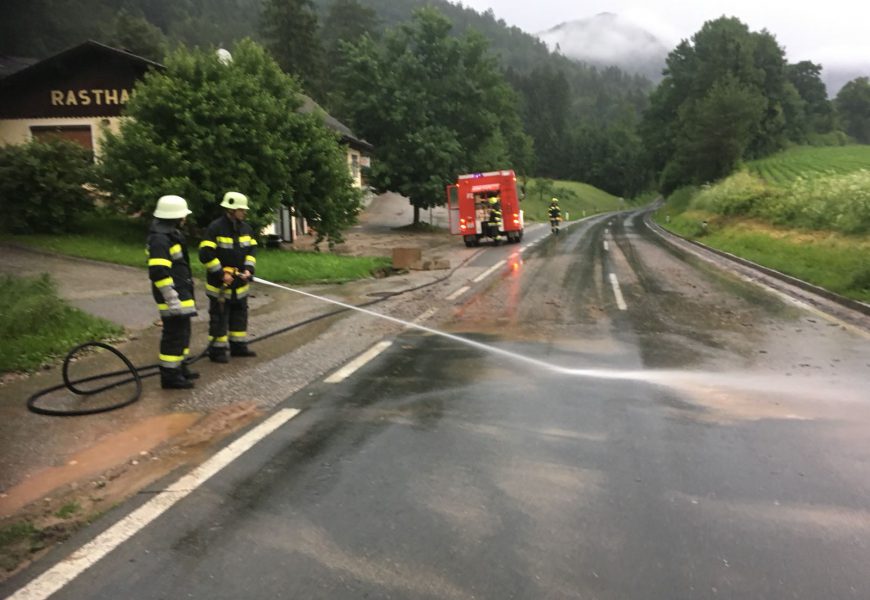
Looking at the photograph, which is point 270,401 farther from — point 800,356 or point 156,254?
point 800,356

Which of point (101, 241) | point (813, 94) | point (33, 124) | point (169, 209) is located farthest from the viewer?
point (813, 94)

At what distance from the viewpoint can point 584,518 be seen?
3.81 metres

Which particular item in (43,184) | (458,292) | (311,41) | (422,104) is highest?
(311,41)

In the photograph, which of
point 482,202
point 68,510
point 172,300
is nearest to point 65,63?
point 482,202

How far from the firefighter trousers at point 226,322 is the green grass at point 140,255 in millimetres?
6869

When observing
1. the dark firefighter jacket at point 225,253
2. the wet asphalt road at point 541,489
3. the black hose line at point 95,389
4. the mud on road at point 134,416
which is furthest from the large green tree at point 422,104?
the black hose line at point 95,389

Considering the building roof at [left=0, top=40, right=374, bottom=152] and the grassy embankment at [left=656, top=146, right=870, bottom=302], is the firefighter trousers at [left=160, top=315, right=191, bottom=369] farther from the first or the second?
the building roof at [left=0, top=40, right=374, bottom=152]

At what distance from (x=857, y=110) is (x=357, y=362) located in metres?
184

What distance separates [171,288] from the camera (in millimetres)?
6398

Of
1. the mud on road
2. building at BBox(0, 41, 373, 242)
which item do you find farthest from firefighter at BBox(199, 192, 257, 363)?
building at BBox(0, 41, 373, 242)

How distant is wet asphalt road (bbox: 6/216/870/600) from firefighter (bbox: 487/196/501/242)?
1928 cm

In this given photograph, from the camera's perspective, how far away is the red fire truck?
89.5 feet

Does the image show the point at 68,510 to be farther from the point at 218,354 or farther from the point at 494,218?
the point at 494,218

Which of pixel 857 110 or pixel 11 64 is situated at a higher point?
pixel 857 110
